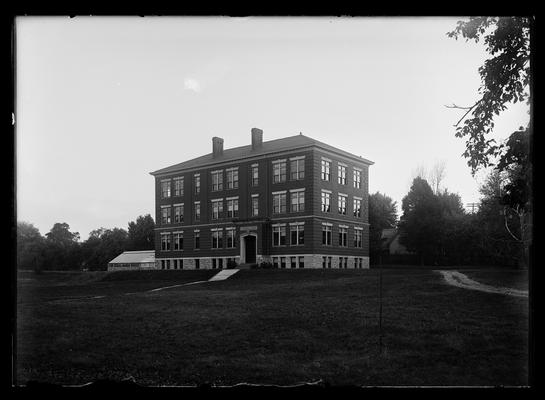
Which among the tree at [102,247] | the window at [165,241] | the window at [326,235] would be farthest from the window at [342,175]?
the tree at [102,247]

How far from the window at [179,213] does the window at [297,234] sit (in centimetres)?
1302

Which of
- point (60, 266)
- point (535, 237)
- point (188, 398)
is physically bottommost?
point (60, 266)

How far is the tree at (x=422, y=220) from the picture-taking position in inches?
1684

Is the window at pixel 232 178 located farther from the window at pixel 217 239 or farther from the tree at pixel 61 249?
the tree at pixel 61 249

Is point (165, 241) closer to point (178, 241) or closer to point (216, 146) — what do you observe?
point (178, 241)

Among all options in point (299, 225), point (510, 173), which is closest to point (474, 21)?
point (510, 173)

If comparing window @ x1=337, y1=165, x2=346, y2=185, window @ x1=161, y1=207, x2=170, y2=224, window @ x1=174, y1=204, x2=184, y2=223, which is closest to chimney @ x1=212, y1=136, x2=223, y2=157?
window @ x1=174, y1=204, x2=184, y2=223

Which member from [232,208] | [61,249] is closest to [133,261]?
[61,249]

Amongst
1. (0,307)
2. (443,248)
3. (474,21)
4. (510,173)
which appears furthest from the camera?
(443,248)

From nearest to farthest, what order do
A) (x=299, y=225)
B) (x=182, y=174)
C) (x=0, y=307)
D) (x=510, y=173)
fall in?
(x=0, y=307)
(x=510, y=173)
(x=299, y=225)
(x=182, y=174)

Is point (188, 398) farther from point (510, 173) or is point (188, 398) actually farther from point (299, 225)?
point (299, 225)
